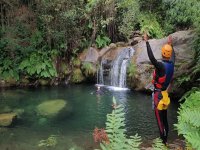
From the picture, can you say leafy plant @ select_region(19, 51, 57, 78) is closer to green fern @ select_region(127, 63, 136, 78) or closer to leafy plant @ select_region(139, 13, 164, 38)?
green fern @ select_region(127, 63, 136, 78)

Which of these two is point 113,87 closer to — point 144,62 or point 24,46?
point 144,62

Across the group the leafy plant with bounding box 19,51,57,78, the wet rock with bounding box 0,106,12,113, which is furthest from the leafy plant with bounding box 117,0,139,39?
the wet rock with bounding box 0,106,12,113

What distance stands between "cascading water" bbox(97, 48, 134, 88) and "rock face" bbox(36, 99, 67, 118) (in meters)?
3.58

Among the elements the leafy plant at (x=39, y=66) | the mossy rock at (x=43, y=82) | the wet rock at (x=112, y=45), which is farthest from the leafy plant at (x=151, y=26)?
the mossy rock at (x=43, y=82)

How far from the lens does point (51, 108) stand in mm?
12586

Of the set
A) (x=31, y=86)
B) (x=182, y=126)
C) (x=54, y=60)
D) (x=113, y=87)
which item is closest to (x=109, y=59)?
(x=113, y=87)

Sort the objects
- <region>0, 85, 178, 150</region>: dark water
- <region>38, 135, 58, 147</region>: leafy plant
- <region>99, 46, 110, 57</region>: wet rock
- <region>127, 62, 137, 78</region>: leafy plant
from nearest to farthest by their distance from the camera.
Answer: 1. <region>38, 135, 58, 147</region>: leafy plant
2. <region>0, 85, 178, 150</region>: dark water
3. <region>127, 62, 137, 78</region>: leafy plant
4. <region>99, 46, 110, 57</region>: wet rock

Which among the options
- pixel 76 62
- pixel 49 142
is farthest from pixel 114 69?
pixel 49 142

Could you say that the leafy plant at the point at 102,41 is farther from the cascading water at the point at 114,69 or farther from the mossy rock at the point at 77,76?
the mossy rock at the point at 77,76

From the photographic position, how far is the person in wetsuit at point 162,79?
5.72m

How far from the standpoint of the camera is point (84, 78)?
54.6ft

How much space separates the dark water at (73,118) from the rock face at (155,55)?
2.14 ft

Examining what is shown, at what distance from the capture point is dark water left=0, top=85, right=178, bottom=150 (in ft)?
30.5

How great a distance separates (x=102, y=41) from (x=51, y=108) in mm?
6062
